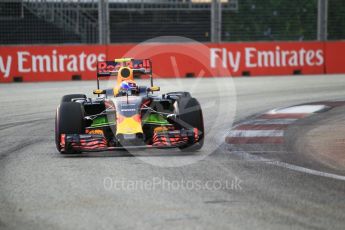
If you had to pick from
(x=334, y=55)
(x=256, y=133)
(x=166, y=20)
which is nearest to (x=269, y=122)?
(x=256, y=133)

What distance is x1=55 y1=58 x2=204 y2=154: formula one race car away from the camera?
8805 millimetres

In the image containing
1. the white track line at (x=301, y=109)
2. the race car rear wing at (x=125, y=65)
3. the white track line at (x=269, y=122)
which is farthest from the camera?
the white track line at (x=301, y=109)

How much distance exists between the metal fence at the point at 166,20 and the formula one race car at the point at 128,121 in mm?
12534

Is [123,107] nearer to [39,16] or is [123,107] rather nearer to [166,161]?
[166,161]

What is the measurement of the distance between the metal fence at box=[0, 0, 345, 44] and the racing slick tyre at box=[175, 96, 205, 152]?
1327 cm

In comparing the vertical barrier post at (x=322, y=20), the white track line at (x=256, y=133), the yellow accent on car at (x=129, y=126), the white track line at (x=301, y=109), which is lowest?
the white track line at (x=256, y=133)

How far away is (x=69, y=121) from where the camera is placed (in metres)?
9.05

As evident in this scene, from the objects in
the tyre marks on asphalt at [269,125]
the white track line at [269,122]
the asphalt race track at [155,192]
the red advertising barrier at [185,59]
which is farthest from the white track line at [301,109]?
the red advertising barrier at [185,59]

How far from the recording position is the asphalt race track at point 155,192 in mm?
5359

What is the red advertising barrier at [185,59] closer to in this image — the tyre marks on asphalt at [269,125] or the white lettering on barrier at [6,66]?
the white lettering on barrier at [6,66]

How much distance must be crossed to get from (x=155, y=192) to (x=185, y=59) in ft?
56.3

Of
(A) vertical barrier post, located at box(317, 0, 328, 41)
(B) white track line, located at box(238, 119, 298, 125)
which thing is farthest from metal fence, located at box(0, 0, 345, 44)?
(B) white track line, located at box(238, 119, 298, 125)

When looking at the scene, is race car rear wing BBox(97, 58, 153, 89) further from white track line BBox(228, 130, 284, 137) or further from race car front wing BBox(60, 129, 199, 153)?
race car front wing BBox(60, 129, 199, 153)

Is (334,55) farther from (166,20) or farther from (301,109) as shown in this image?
(301,109)
